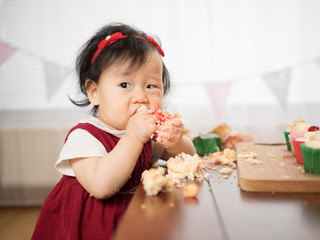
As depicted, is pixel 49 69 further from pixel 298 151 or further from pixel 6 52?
pixel 298 151

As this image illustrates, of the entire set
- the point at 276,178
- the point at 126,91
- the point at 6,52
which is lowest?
the point at 276,178

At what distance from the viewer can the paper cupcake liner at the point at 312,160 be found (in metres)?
0.70

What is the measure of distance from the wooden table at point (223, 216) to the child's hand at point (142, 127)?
0.68 ft

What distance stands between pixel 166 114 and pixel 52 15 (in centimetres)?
199

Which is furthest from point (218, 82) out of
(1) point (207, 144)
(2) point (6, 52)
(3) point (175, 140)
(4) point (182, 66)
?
(2) point (6, 52)

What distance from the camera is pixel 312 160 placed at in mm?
704

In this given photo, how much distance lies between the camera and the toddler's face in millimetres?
953

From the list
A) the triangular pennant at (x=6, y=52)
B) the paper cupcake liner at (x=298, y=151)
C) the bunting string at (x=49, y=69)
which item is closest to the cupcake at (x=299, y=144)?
the paper cupcake liner at (x=298, y=151)

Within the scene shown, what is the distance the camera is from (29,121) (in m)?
2.56

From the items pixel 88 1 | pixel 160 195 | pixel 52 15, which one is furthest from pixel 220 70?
pixel 160 195

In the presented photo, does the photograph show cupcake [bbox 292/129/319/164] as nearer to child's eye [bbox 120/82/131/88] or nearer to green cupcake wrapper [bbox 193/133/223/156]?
green cupcake wrapper [bbox 193/133/223/156]

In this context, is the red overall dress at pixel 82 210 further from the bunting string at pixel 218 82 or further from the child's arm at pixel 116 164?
the bunting string at pixel 218 82

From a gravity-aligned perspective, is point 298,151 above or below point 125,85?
below

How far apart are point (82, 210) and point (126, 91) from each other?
0.39 m
